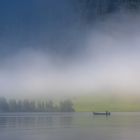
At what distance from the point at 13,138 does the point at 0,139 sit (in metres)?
0.50

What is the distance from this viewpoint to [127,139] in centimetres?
1012

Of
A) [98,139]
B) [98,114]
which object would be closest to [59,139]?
[98,139]

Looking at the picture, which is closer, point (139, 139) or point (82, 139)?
point (139, 139)

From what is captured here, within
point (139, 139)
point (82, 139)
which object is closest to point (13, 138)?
point (82, 139)

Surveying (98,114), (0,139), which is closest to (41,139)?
(0,139)

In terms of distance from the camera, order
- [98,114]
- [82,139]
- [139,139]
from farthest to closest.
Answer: [98,114], [82,139], [139,139]

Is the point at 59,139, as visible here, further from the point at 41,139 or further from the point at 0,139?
the point at 0,139

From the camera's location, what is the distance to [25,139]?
1053cm

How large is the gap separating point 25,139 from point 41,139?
1.62 feet

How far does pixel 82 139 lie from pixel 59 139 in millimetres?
722

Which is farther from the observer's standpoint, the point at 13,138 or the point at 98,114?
the point at 98,114

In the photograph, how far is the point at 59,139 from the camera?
10594 mm

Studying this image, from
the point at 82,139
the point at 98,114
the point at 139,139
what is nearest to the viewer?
the point at 139,139

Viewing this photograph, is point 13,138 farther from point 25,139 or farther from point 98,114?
point 98,114
